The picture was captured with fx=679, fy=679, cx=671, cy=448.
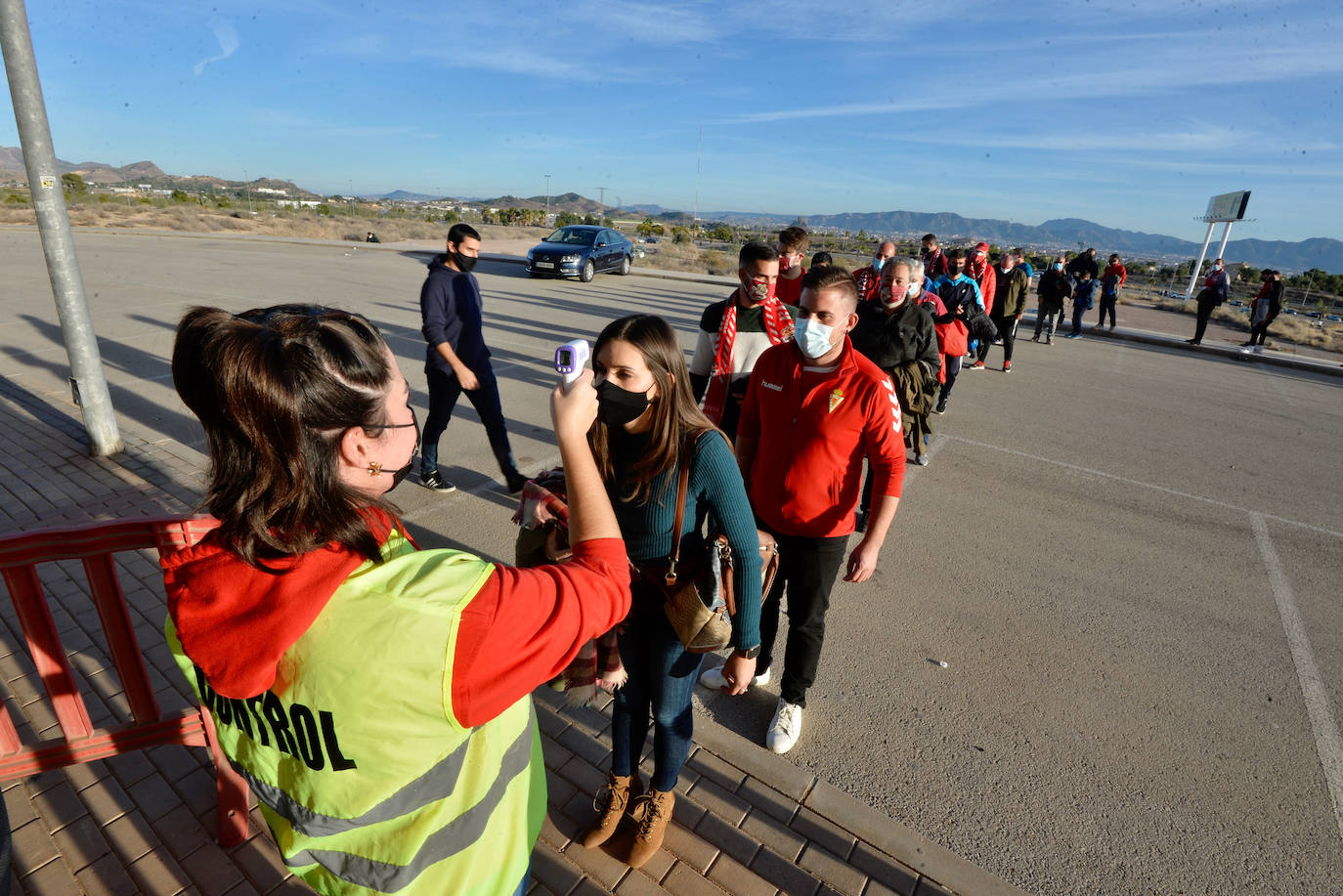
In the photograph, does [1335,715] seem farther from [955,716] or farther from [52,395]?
[52,395]

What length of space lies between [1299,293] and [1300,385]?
24477 millimetres

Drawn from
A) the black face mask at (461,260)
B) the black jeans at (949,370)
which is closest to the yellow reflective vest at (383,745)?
the black face mask at (461,260)

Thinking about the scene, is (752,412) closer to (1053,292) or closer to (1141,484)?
(1141,484)

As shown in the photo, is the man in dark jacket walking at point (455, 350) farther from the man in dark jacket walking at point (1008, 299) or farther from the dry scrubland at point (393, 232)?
the dry scrubland at point (393, 232)

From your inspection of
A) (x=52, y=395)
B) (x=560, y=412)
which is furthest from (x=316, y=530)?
(x=52, y=395)

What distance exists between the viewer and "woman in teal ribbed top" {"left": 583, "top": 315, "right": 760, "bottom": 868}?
1926mm

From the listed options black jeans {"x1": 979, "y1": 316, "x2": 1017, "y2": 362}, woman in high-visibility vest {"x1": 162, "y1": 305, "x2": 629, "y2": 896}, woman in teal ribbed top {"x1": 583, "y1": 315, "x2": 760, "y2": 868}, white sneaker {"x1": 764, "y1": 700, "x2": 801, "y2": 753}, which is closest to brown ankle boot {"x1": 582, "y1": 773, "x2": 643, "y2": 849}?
woman in teal ribbed top {"x1": 583, "y1": 315, "x2": 760, "y2": 868}

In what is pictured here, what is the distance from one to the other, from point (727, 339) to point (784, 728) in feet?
7.37

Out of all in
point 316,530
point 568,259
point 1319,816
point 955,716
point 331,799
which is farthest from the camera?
point 568,259

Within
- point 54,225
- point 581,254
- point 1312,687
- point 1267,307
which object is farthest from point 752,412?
point 581,254

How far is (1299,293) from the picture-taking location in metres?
29.7

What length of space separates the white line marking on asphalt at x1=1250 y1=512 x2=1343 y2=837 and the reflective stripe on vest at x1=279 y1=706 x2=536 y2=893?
11.6 feet

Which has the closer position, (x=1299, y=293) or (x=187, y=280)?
(x=187, y=280)

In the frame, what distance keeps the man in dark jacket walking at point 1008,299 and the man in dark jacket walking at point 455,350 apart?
27.6ft
